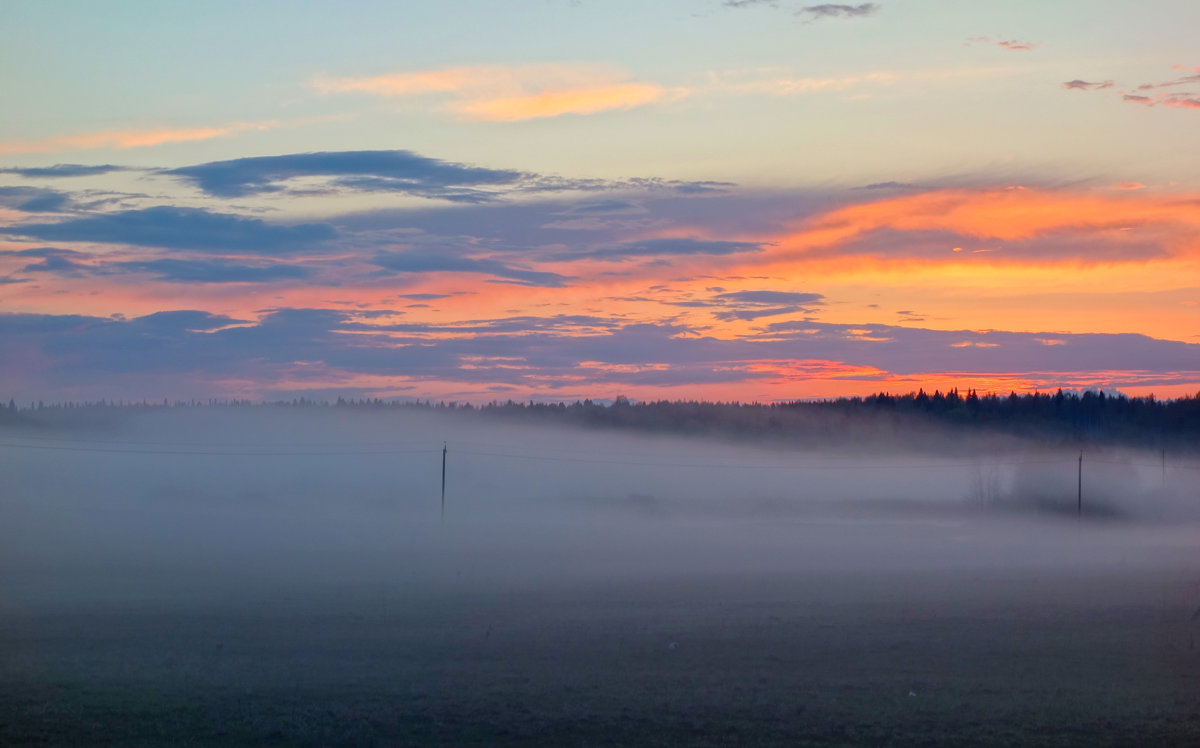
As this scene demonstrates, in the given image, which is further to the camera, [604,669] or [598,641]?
[598,641]

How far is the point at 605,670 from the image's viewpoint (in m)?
25.5

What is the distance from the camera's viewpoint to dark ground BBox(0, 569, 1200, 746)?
781 inches

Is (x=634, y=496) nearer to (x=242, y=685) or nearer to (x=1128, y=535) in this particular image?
(x=1128, y=535)

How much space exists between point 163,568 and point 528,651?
37106 mm

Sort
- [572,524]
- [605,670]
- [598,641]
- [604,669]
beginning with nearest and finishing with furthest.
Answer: [605,670]
[604,669]
[598,641]
[572,524]

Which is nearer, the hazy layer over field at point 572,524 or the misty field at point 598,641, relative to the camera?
the misty field at point 598,641

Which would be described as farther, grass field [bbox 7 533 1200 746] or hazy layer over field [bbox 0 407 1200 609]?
hazy layer over field [bbox 0 407 1200 609]

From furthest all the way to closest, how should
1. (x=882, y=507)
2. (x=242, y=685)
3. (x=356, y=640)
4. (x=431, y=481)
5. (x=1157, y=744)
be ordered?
(x=431, y=481)
(x=882, y=507)
(x=356, y=640)
(x=242, y=685)
(x=1157, y=744)

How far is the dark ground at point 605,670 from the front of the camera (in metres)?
19.8

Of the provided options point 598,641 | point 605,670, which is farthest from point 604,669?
point 598,641

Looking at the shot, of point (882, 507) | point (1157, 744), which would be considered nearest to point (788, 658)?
point (1157, 744)

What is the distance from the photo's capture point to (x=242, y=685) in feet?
76.8

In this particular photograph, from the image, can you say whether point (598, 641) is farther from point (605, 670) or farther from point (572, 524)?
point (572, 524)

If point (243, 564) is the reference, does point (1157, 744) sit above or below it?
above
